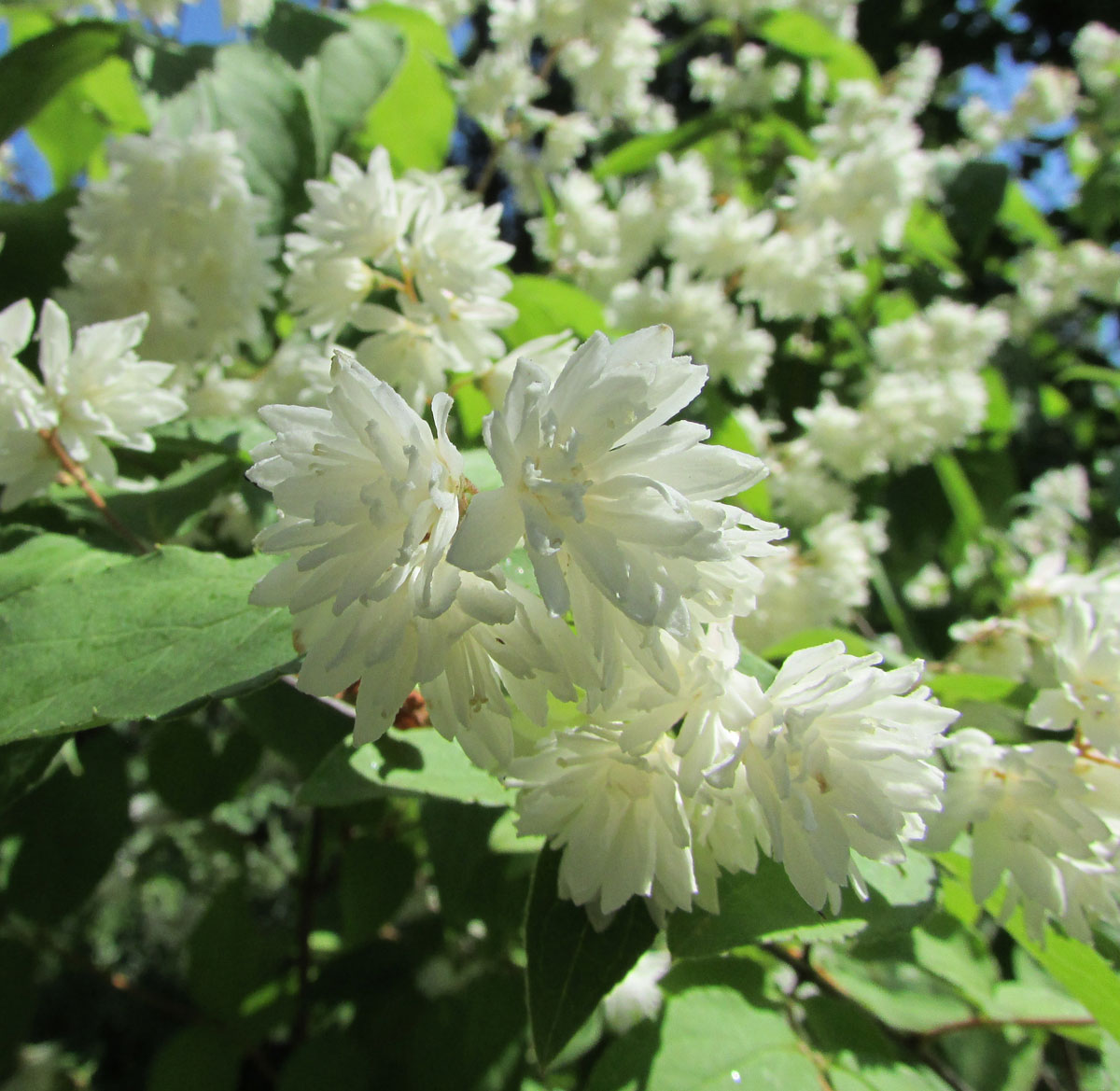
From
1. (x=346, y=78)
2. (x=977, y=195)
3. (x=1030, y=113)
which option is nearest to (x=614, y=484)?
(x=346, y=78)

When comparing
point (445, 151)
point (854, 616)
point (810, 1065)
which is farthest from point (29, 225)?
point (854, 616)

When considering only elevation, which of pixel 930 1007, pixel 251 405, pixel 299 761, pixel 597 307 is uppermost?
pixel 597 307

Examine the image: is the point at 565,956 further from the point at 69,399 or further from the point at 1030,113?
the point at 1030,113

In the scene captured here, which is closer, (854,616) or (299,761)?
(299,761)

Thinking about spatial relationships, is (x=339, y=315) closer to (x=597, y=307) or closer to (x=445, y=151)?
(x=597, y=307)

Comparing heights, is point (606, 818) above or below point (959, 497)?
above

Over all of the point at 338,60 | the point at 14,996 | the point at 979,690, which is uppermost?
the point at 338,60

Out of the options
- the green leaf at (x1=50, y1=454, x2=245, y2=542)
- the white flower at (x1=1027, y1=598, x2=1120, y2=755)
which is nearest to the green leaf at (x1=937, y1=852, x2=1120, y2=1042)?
the white flower at (x1=1027, y1=598, x2=1120, y2=755)

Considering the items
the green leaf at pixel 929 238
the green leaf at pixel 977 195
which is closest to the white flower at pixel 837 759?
the green leaf at pixel 929 238
